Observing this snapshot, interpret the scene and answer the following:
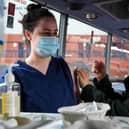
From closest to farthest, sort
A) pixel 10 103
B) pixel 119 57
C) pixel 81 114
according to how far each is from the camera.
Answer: pixel 81 114 → pixel 10 103 → pixel 119 57

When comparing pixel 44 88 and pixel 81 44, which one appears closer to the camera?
pixel 44 88

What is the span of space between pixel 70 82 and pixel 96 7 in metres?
1.96

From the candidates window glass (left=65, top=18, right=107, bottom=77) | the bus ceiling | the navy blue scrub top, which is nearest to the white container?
the navy blue scrub top

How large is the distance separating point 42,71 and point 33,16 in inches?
13.8

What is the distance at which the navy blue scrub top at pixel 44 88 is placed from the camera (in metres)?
1.72

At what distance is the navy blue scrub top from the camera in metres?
1.72

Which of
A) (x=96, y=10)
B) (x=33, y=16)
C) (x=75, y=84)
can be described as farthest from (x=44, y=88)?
(x=96, y=10)

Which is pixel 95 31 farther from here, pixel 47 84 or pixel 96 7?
pixel 47 84

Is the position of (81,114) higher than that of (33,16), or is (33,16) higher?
(33,16)

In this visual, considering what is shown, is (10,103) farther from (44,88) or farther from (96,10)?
(96,10)

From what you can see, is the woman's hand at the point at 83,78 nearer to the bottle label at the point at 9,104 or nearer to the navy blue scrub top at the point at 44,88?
the navy blue scrub top at the point at 44,88

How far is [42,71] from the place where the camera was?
1.83 m

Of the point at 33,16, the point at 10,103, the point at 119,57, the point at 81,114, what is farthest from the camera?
the point at 119,57

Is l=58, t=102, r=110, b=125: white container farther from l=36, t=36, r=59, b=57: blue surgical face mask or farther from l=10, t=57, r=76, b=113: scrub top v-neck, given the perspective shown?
l=36, t=36, r=59, b=57: blue surgical face mask
